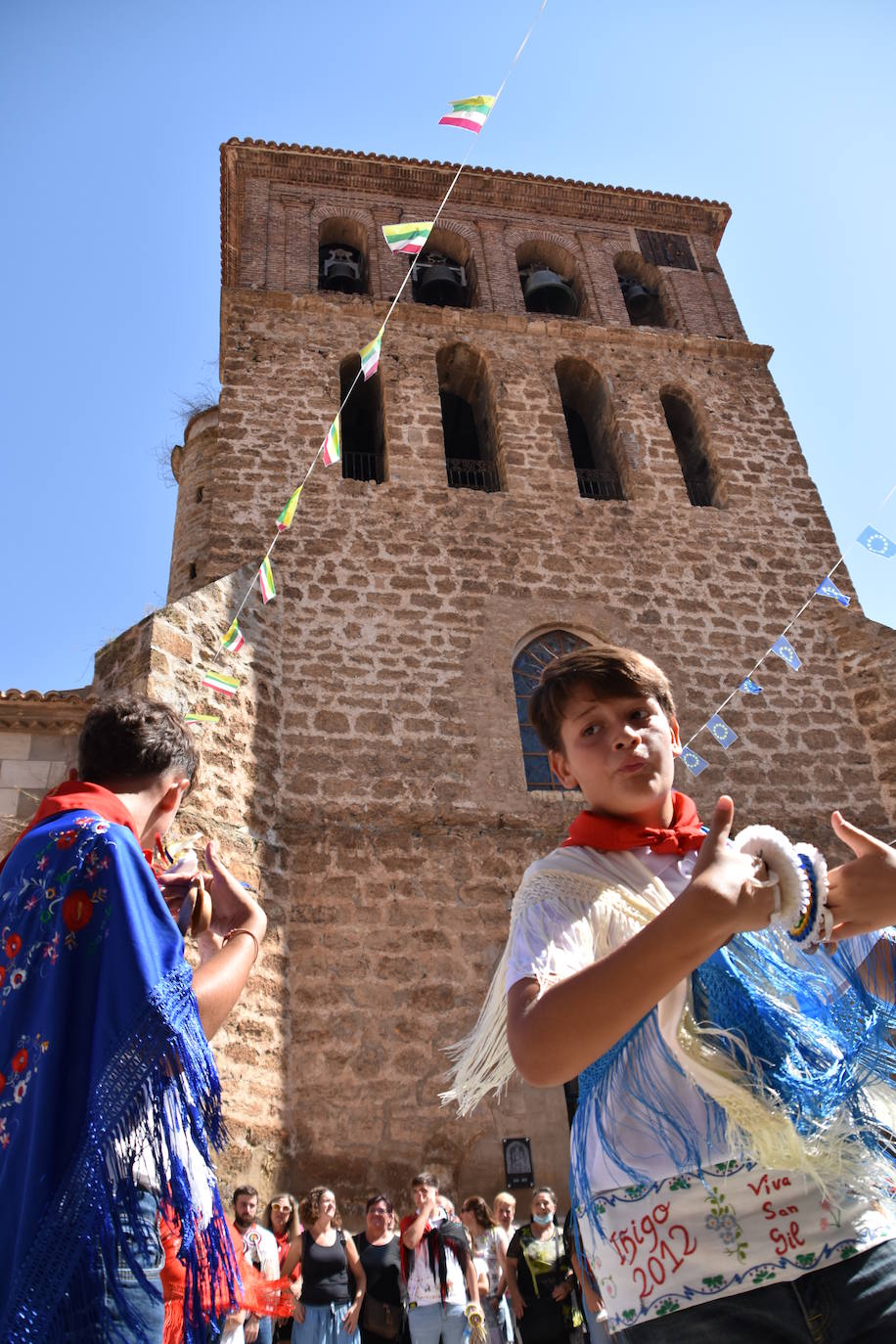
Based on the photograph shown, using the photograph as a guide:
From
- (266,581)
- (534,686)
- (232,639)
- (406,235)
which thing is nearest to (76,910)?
(232,639)

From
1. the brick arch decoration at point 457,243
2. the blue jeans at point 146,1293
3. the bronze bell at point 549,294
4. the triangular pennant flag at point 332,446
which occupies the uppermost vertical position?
the brick arch decoration at point 457,243

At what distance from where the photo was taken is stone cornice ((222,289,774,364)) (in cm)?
1124

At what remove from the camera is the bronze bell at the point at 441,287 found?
12.7 metres

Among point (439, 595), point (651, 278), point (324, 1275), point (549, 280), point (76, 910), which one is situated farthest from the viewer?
point (651, 278)

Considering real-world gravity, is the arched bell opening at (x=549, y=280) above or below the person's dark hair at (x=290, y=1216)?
above

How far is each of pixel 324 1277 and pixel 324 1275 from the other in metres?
0.02

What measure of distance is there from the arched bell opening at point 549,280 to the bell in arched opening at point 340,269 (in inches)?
87.1

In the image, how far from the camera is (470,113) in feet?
22.5

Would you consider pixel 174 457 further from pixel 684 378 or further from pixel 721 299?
pixel 721 299

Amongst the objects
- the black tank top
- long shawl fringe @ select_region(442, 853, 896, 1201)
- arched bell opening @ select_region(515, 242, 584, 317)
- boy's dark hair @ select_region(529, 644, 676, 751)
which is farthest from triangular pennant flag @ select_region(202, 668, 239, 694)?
arched bell opening @ select_region(515, 242, 584, 317)

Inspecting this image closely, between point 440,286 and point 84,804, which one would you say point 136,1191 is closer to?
point 84,804

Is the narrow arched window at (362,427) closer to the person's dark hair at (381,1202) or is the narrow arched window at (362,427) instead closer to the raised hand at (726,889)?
the person's dark hair at (381,1202)

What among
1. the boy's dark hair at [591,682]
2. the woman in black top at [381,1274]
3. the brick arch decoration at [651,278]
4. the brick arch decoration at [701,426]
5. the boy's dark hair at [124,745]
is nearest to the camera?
the boy's dark hair at [591,682]

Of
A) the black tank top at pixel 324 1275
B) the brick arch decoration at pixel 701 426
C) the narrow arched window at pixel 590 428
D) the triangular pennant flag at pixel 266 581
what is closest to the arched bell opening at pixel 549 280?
the narrow arched window at pixel 590 428
